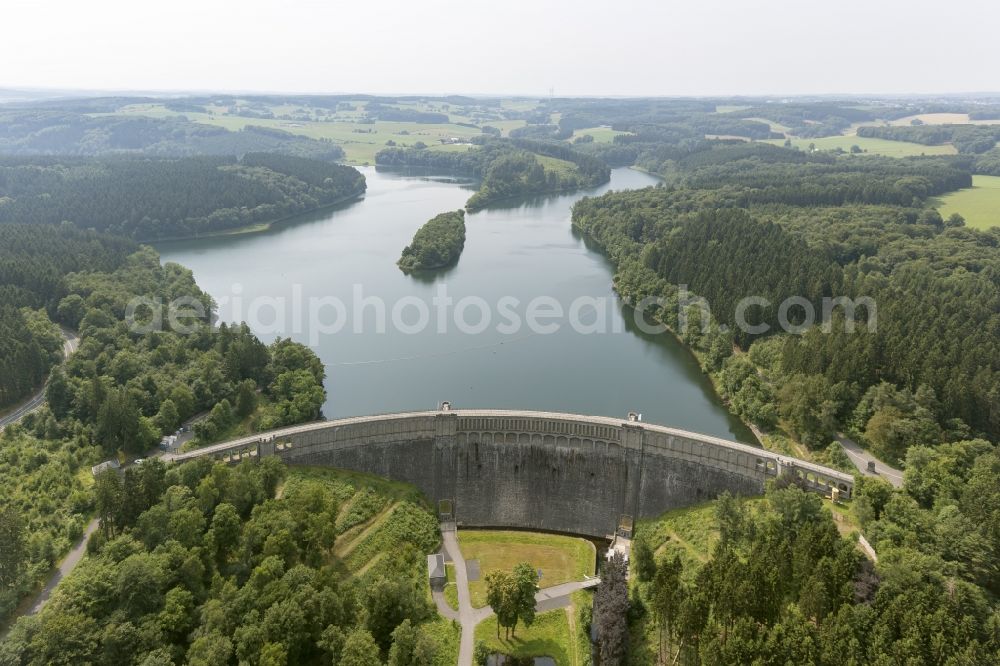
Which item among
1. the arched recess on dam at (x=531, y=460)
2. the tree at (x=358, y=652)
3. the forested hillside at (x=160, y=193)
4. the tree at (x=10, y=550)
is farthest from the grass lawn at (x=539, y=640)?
the forested hillside at (x=160, y=193)

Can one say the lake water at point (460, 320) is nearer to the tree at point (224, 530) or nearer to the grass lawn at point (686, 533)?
the grass lawn at point (686, 533)

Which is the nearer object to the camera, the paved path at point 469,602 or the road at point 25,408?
the paved path at point 469,602

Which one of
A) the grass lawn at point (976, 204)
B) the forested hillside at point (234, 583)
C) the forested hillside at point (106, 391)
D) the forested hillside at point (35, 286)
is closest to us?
the forested hillside at point (234, 583)

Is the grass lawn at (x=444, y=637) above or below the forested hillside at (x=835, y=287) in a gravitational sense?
below

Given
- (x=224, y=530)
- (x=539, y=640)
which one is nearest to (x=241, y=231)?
(x=224, y=530)

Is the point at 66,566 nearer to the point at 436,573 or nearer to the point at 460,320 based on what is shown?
the point at 436,573

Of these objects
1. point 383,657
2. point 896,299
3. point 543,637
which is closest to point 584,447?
point 543,637

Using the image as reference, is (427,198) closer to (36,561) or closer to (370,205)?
(370,205)
